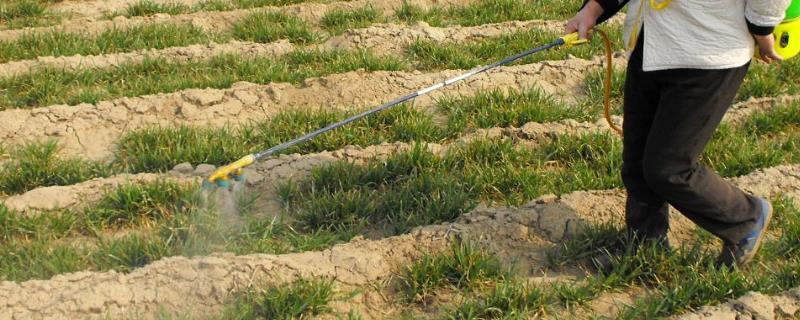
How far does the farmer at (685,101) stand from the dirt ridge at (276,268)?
40cm

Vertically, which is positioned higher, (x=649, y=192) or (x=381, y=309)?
(x=649, y=192)

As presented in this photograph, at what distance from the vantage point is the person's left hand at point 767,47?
3.11 metres

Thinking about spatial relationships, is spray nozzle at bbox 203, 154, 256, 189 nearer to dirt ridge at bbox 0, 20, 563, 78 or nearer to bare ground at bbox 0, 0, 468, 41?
dirt ridge at bbox 0, 20, 563, 78

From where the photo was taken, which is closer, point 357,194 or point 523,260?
point 523,260

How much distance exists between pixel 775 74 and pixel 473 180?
2.54m

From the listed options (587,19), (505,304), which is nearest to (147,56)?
(587,19)

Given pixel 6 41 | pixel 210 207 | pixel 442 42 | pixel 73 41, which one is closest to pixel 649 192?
pixel 210 207

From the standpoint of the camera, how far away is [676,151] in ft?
10.9

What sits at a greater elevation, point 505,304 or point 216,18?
point 216,18

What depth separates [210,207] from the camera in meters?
4.12

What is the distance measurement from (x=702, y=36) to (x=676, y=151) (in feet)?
1.49

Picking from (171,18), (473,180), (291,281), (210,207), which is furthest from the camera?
(171,18)

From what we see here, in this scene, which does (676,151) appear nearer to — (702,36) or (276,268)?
(702,36)

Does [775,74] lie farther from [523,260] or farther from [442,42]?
[523,260]
